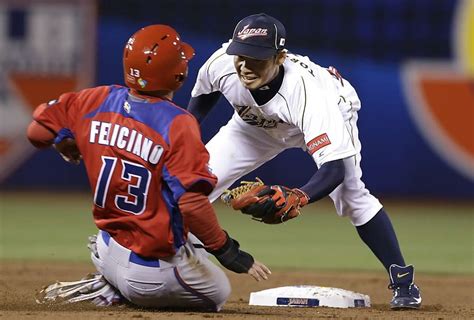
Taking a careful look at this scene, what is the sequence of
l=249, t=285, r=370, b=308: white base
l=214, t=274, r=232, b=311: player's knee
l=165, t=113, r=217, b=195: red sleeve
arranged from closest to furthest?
l=165, t=113, r=217, b=195: red sleeve, l=214, t=274, r=232, b=311: player's knee, l=249, t=285, r=370, b=308: white base

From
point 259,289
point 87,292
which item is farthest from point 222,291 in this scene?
point 259,289

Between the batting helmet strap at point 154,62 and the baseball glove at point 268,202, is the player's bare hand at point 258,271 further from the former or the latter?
the batting helmet strap at point 154,62

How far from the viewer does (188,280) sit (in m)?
4.51

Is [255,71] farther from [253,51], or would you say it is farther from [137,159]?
[137,159]

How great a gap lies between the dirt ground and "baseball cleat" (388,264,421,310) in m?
0.08

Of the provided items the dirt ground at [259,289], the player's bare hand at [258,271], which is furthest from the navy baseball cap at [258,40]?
the dirt ground at [259,289]

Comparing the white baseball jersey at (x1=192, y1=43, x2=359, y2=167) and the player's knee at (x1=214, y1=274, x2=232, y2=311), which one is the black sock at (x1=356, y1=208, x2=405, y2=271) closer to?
the white baseball jersey at (x1=192, y1=43, x2=359, y2=167)

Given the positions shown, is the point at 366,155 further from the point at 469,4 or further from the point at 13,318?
the point at 13,318

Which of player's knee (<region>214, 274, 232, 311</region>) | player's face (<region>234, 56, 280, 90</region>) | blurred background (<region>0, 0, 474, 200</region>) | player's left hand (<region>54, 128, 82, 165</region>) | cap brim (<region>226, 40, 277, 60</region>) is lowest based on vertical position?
blurred background (<region>0, 0, 474, 200</region>)

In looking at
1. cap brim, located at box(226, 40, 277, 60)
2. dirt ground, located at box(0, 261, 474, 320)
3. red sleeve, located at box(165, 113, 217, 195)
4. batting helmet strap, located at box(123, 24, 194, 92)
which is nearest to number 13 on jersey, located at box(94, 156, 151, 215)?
red sleeve, located at box(165, 113, 217, 195)

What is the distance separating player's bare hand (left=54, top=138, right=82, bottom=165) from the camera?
447 cm

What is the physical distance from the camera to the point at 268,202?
4.43 metres

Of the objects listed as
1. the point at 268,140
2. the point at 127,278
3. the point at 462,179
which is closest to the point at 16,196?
the point at 462,179

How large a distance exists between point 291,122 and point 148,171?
1.00m
